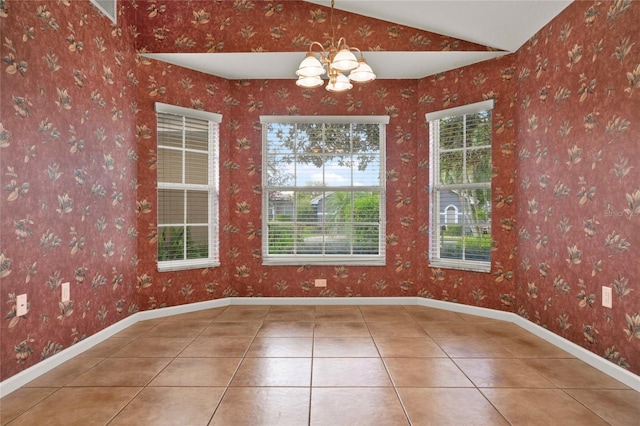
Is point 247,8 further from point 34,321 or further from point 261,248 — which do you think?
point 34,321

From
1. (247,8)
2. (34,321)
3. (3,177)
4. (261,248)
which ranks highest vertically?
(247,8)

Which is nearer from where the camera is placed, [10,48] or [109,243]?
[10,48]

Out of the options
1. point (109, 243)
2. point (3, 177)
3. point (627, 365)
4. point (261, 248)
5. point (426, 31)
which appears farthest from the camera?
point (261, 248)

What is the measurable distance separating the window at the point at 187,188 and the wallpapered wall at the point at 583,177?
3183 mm

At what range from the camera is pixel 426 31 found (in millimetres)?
3541

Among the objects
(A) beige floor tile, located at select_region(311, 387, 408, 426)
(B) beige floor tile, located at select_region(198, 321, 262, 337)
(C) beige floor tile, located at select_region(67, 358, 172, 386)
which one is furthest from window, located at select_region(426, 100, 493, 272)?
(C) beige floor tile, located at select_region(67, 358, 172, 386)

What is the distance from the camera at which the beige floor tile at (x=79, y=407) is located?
187cm

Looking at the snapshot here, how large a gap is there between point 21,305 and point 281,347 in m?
1.73

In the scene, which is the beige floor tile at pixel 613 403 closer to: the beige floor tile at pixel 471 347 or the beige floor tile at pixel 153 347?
the beige floor tile at pixel 471 347

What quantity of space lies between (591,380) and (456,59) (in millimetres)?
2965

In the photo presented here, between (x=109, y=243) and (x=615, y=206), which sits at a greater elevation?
Answer: (x=615, y=206)

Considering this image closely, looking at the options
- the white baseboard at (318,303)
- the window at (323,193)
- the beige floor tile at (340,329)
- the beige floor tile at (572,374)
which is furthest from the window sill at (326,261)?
the beige floor tile at (572,374)

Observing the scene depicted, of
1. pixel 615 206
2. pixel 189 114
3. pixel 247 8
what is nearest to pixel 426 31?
pixel 247 8

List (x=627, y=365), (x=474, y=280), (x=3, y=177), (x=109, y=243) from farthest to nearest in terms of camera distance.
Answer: (x=474, y=280) < (x=109, y=243) < (x=627, y=365) < (x=3, y=177)
